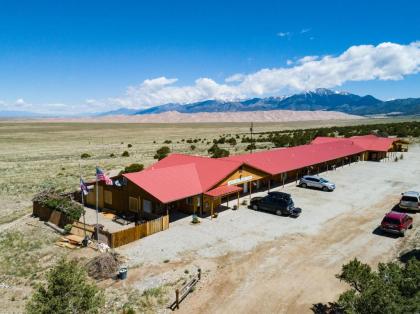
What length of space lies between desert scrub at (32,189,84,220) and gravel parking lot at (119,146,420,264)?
23.8ft

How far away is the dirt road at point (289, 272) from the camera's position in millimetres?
18859

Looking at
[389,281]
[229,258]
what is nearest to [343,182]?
[229,258]

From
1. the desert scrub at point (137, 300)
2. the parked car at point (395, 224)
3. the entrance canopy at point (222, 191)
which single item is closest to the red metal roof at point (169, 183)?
the entrance canopy at point (222, 191)

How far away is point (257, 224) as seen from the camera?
3141cm

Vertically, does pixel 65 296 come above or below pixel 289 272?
above

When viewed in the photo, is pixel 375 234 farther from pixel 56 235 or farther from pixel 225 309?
pixel 56 235

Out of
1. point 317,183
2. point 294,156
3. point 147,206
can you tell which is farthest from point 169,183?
point 294,156

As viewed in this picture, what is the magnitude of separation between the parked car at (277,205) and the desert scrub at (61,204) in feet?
52.1

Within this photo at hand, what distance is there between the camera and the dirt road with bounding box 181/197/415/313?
18.9m

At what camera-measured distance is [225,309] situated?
60.1 feet

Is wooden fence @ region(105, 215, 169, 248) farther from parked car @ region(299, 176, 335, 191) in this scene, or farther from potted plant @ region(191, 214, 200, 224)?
parked car @ region(299, 176, 335, 191)

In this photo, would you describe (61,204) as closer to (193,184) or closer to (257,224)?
(193,184)

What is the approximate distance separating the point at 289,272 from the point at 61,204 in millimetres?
20231

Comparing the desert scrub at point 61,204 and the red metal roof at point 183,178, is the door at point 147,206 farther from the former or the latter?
the desert scrub at point 61,204
